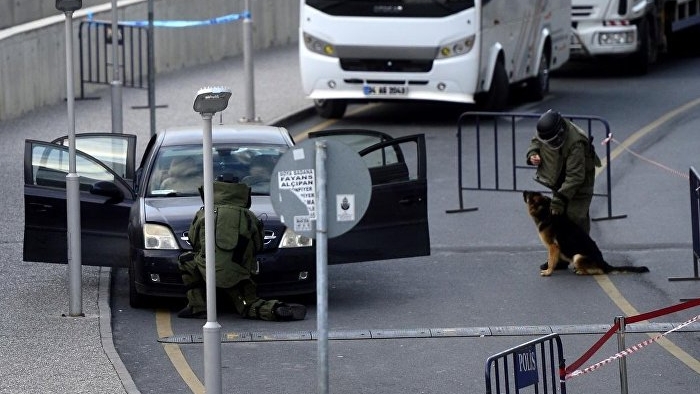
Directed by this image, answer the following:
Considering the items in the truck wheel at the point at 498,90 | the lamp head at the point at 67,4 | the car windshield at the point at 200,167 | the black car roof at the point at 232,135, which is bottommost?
the truck wheel at the point at 498,90

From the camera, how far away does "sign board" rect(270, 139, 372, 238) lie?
9.34m

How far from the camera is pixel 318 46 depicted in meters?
23.5

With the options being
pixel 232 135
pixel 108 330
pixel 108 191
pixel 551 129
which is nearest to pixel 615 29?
pixel 551 129

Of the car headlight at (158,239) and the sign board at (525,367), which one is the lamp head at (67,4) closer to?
the car headlight at (158,239)

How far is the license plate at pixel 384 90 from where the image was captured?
23234 millimetres

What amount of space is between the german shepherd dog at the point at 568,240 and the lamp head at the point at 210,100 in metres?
5.38

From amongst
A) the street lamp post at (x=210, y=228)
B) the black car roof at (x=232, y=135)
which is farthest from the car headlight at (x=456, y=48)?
the street lamp post at (x=210, y=228)

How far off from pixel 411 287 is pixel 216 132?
2277mm

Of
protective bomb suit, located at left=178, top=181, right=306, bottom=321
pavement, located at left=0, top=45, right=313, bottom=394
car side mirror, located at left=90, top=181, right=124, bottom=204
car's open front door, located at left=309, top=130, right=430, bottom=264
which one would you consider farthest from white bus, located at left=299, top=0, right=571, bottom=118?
protective bomb suit, located at left=178, top=181, right=306, bottom=321

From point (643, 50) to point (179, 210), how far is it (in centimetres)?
1777

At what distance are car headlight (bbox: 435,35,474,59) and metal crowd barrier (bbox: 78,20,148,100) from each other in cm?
502

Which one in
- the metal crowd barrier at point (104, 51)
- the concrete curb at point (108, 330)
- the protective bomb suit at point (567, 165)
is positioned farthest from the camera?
the metal crowd barrier at point (104, 51)

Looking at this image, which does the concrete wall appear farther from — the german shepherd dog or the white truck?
the german shepherd dog

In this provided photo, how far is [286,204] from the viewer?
373 inches
